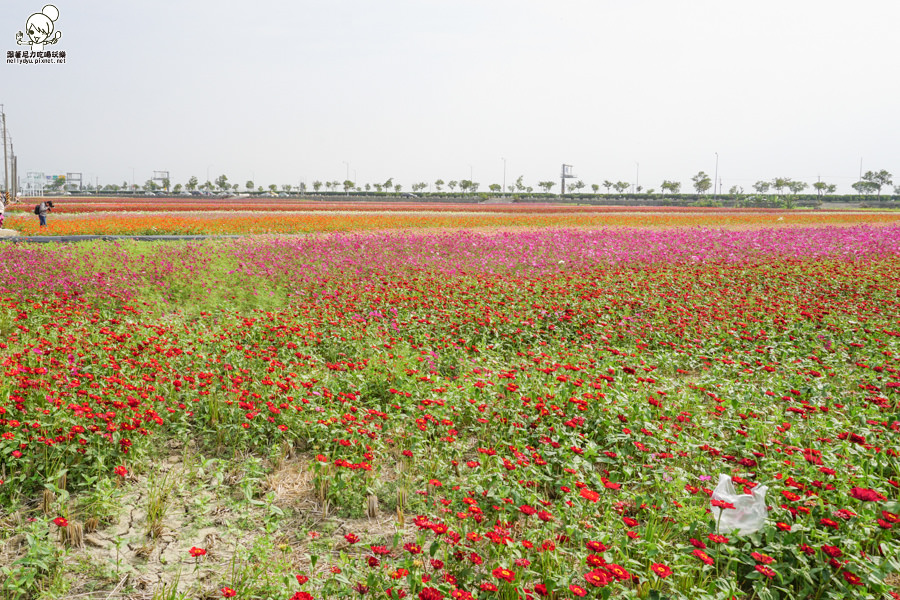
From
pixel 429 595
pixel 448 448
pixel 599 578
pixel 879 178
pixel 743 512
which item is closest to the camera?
pixel 429 595

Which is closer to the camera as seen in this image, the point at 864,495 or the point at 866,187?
the point at 864,495

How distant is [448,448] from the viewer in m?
3.54

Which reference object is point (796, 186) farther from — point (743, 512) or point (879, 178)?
point (743, 512)

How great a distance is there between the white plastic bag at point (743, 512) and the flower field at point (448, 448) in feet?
0.20

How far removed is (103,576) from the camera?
8.46 feet

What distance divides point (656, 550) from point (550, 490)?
90 cm

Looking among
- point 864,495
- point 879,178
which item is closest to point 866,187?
point 879,178

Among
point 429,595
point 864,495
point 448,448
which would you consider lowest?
point 448,448

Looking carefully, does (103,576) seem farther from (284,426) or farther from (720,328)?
(720,328)

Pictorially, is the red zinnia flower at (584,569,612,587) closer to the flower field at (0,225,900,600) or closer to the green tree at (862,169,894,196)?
the flower field at (0,225,900,600)

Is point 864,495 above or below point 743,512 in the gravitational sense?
above

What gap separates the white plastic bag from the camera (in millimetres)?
2619

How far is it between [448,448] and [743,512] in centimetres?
165

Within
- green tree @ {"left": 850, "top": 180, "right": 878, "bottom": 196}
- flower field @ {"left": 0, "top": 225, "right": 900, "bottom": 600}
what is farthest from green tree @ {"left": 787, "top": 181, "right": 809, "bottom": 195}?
flower field @ {"left": 0, "top": 225, "right": 900, "bottom": 600}
